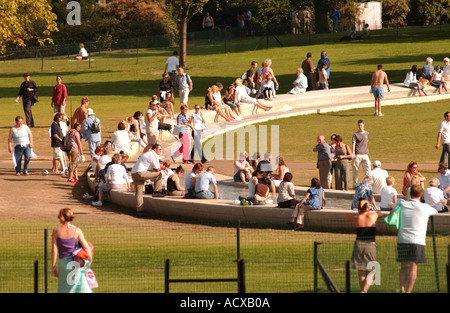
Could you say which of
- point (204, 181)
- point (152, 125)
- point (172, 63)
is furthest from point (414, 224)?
point (172, 63)

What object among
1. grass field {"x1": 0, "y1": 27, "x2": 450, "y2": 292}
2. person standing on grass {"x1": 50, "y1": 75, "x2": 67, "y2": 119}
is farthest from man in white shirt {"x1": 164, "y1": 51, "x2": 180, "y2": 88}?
person standing on grass {"x1": 50, "y1": 75, "x2": 67, "y2": 119}

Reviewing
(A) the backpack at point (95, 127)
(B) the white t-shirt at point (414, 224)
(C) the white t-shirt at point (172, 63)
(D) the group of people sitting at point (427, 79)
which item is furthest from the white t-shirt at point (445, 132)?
(C) the white t-shirt at point (172, 63)

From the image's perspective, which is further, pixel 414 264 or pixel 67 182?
pixel 67 182

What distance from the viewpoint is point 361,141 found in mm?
21297

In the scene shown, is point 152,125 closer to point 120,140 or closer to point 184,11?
point 120,140

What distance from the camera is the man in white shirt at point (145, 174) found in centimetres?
1891

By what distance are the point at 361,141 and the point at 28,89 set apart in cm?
1241

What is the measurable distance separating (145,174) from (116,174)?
1197 mm

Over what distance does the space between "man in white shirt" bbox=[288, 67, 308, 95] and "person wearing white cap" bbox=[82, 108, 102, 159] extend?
12999 millimetres

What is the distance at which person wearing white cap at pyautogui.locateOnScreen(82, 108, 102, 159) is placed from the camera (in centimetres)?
2292

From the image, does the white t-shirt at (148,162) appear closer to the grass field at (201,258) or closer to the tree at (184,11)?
the grass field at (201,258)

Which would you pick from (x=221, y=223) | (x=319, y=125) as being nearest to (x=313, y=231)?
(x=221, y=223)

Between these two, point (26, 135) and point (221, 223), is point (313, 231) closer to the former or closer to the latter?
point (221, 223)

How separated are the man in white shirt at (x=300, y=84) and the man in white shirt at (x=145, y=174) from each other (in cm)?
1597
